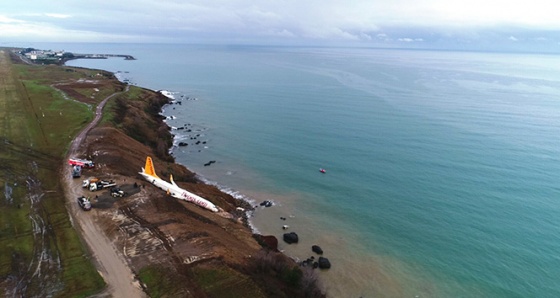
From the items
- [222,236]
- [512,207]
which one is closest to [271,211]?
[222,236]

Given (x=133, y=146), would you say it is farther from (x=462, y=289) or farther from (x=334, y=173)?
(x=462, y=289)

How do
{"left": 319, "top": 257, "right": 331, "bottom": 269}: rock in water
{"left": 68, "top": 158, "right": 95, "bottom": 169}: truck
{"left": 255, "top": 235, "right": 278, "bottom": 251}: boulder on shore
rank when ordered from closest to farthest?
{"left": 319, "top": 257, "right": 331, "bottom": 269}: rock in water, {"left": 255, "top": 235, "right": 278, "bottom": 251}: boulder on shore, {"left": 68, "top": 158, "right": 95, "bottom": 169}: truck

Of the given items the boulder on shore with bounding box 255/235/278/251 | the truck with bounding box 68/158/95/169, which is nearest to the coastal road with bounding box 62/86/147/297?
the truck with bounding box 68/158/95/169

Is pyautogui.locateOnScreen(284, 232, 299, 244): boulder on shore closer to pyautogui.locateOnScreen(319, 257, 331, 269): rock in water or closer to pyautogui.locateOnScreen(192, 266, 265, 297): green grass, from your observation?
pyautogui.locateOnScreen(319, 257, 331, 269): rock in water

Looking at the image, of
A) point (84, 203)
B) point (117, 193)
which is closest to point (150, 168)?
point (117, 193)

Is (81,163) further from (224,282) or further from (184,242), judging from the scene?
(224,282)

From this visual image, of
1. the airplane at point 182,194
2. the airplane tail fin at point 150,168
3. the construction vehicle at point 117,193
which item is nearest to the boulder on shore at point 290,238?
the airplane at point 182,194
